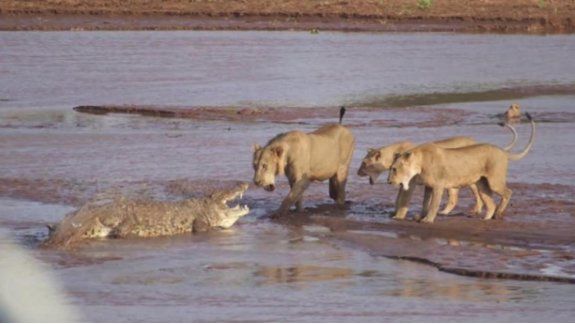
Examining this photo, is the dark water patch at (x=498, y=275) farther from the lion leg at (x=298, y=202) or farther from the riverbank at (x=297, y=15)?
the riverbank at (x=297, y=15)

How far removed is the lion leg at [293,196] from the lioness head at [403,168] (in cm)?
112

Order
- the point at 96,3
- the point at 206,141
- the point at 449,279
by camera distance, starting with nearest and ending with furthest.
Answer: the point at 449,279, the point at 206,141, the point at 96,3

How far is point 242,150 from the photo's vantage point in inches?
813

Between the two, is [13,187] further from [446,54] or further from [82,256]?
[446,54]

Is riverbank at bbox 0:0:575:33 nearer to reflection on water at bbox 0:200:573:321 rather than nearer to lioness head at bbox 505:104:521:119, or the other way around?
lioness head at bbox 505:104:521:119

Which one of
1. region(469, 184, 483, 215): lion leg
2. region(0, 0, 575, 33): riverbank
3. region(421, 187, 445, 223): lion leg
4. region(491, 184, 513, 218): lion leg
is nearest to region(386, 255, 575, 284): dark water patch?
region(421, 187, 445, 223): lion leg

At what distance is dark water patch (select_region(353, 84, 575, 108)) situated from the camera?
90.8ft

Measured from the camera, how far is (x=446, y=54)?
39000mm

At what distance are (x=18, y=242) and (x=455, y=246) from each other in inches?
154

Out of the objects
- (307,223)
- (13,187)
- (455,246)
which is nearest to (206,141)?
(13,187)

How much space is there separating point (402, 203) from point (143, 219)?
8.40ft

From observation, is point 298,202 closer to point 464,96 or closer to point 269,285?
point 269,285

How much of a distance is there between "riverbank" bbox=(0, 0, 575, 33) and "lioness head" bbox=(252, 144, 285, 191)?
33.0m

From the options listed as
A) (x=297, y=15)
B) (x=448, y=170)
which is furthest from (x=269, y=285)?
(x=297, y=15)
